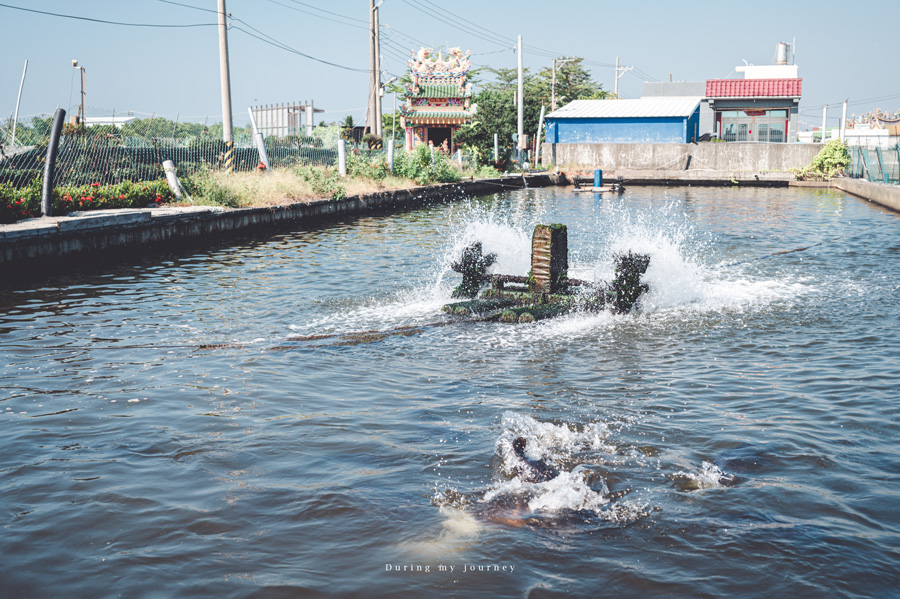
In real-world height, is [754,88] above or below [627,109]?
above

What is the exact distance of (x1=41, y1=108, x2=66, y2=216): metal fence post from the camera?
49.7ft

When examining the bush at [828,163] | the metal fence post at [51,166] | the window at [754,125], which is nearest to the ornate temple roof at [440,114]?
the window at [754,125]

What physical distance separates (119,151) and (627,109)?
39.0 meters

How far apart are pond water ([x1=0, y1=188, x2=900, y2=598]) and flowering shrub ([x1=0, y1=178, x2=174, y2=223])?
135 inches

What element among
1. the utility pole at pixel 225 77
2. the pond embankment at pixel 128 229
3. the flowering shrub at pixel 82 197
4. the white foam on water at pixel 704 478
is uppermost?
the utility pole at pixel 225 77

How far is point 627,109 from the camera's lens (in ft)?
171

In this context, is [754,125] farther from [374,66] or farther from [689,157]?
[374,66]

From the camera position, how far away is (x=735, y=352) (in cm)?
859

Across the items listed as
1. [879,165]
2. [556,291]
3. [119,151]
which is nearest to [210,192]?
[119,151]

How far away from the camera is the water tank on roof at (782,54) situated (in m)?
65.5

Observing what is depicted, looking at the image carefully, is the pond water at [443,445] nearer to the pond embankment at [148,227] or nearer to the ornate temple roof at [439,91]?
the pond embankment at [148,227]

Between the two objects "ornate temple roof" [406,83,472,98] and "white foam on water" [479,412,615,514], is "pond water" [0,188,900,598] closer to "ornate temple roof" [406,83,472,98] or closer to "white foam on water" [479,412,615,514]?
"white foam on water" [479,412,615,514]

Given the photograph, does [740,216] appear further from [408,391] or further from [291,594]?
[291,594]

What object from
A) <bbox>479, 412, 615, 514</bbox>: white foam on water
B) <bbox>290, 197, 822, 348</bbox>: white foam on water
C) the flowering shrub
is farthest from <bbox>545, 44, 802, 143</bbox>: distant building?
<bbox>479, 412, 615, 514</bbox>: white foam on water
